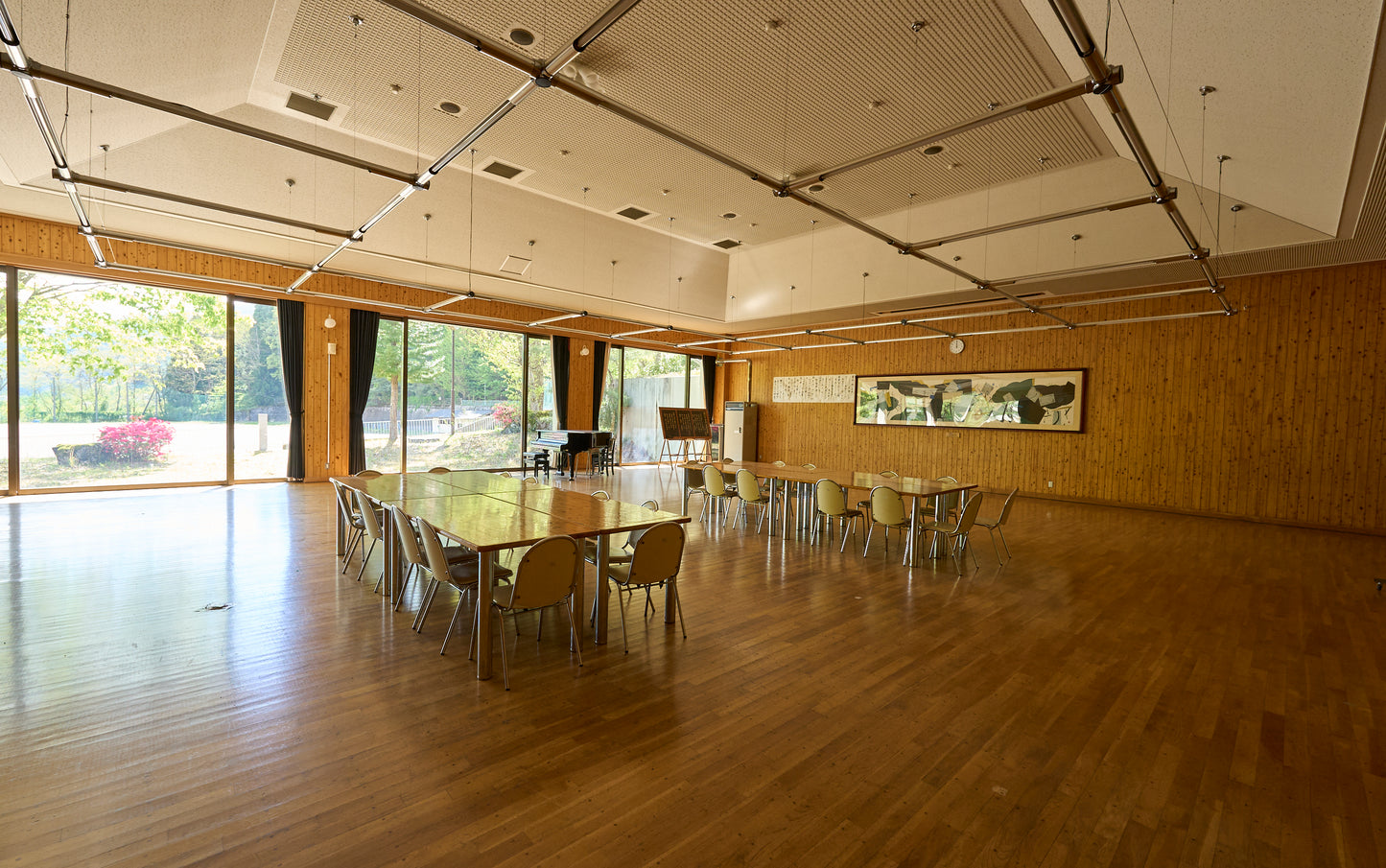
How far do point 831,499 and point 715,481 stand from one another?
1.72 meters

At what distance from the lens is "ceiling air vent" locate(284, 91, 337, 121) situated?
559cm

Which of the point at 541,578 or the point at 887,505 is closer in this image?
the point at 541,578

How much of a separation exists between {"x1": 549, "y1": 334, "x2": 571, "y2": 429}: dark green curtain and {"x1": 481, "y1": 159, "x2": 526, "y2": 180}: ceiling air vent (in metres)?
6.87

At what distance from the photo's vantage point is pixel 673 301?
12.5 metres

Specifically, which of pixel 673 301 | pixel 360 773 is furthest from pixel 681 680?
pixel 673 301

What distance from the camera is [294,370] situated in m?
10.7

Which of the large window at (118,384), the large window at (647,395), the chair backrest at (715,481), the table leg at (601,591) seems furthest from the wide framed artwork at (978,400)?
the large window at (118,384)

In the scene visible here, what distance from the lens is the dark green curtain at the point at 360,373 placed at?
A: 11406mm

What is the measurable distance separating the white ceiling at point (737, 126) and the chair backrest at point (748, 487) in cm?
368

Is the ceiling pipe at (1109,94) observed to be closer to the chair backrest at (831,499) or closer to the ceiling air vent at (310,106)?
the chair backrest at (831,499)

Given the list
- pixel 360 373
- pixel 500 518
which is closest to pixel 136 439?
pixel 360 373

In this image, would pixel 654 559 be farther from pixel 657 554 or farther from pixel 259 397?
pixel 259 397

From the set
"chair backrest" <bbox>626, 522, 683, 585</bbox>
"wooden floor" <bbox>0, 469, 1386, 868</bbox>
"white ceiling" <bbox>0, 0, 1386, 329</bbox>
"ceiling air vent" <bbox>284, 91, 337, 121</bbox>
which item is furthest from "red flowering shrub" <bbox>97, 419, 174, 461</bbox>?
"chair backrest" <bbox>626, 522, 683, 585</bbox>

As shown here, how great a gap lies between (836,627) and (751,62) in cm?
452
